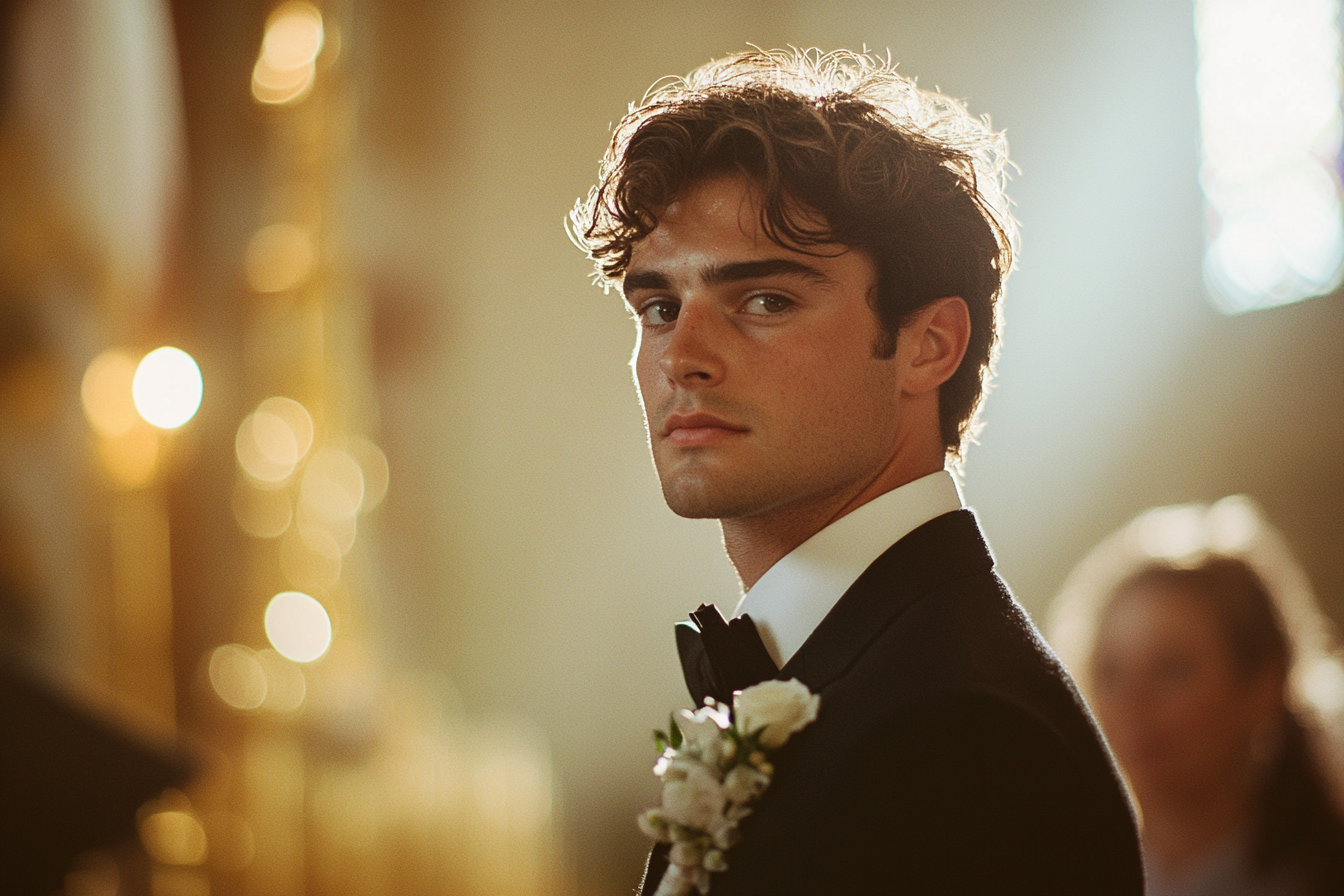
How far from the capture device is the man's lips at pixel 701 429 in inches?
57.9

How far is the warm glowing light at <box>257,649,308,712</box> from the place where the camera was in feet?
15.5

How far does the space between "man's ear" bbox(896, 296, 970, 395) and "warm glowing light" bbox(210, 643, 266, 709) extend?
3896 mm

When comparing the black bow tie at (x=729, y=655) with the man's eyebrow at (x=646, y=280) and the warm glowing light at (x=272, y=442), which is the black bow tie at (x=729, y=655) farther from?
the warm glowing light at (x=272, y=442)

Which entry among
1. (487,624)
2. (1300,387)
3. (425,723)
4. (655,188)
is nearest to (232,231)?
(425,723)

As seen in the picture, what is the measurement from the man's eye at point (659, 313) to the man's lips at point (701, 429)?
0.59 ft

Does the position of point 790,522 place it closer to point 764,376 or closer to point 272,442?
point 764,376

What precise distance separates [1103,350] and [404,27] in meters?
5.01

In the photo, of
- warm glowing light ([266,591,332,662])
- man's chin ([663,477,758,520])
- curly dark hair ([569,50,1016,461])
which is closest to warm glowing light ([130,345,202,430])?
warm glowing light ([266,591,332,662])

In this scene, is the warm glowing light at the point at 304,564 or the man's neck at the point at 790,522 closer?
the man's neck at the point at 790,522

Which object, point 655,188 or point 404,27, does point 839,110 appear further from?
point 404,27

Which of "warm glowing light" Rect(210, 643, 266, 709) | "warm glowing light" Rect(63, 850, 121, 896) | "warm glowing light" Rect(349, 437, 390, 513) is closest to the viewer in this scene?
"warm glowing light" Rect(63, 850, 121, 896)

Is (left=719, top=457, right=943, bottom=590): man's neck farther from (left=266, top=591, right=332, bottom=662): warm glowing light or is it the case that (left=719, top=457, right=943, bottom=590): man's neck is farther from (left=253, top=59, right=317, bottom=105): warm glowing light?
(left=253, top=59, right=317, bottom=105): warm glowing light

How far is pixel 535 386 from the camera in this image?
747cm

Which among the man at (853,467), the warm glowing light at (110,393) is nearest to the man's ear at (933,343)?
the man at (853,467)
